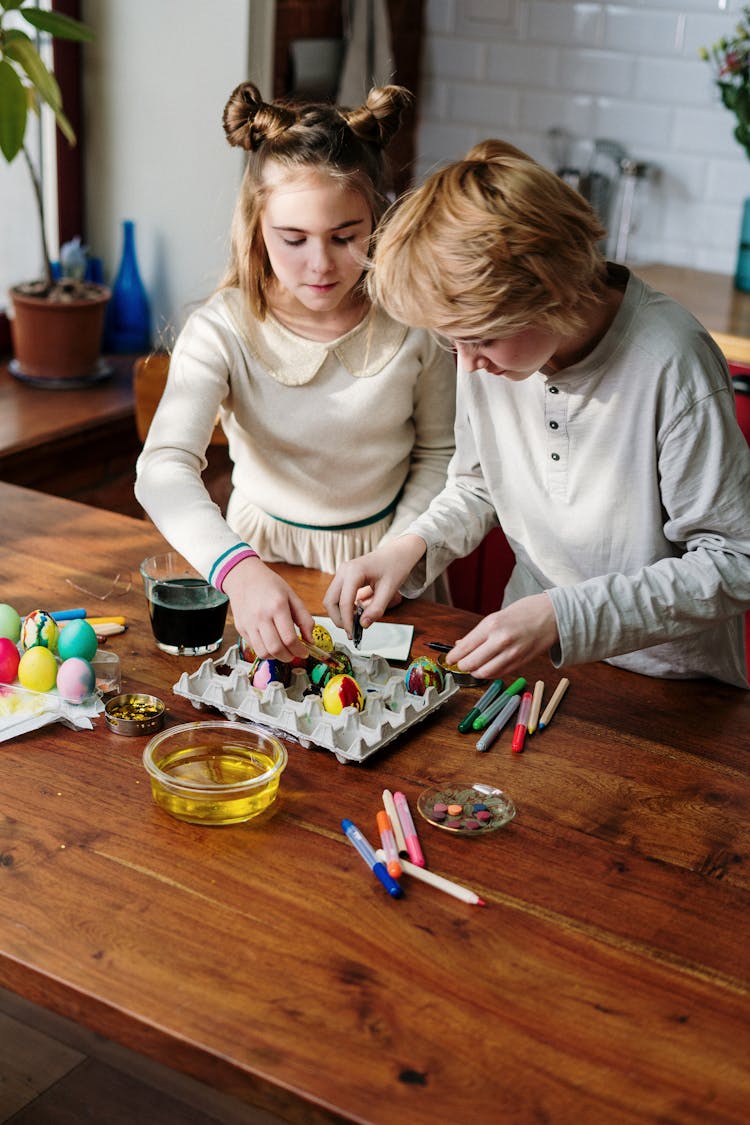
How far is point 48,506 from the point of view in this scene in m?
2.03

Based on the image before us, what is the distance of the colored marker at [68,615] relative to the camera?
160 centimetres

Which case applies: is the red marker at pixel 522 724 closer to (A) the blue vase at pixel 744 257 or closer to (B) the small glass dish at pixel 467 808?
(B) the small glass dish at pixel 467 808

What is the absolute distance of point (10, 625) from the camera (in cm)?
153

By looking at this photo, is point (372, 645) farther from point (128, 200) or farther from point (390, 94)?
point (128, 200)

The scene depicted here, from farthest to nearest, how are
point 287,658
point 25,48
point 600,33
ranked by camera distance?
point 600,33
point 25,48
point 287,658

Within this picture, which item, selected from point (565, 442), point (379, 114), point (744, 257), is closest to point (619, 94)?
point (744, 257)

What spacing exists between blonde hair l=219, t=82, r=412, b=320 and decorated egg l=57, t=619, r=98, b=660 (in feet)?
2.19

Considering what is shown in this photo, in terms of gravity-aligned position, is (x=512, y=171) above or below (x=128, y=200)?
above

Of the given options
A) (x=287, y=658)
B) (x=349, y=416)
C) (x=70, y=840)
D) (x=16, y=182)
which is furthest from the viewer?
(x=16, y=182)

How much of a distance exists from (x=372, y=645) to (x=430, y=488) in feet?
1.60

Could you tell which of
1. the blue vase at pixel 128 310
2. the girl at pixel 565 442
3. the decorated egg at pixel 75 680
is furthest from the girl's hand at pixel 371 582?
the blue vase at pixel 128 310

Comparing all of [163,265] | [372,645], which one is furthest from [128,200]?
[372,645]

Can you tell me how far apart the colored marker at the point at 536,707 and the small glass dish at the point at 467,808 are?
145 millimetres

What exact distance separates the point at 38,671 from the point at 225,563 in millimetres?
282
